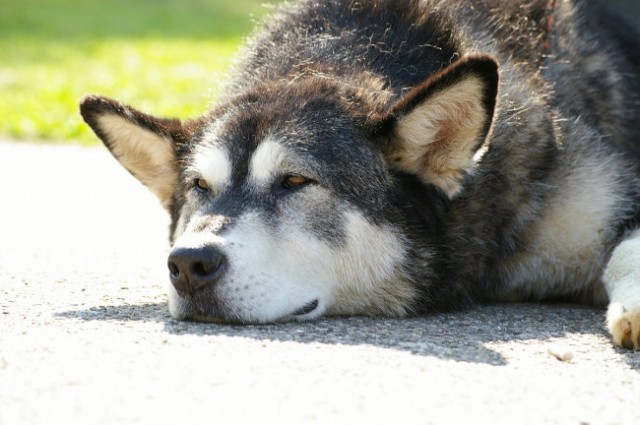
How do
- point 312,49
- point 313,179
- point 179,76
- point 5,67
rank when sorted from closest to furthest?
1. point 313,179
2. point 312,49
3. point 179,76
4. point 5,67

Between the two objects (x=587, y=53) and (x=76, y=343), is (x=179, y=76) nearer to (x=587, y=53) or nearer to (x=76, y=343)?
(x=587, y=53)

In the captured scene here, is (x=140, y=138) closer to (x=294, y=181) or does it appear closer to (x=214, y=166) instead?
(x=214, y=166)

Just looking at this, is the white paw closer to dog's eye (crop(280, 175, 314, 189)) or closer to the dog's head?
the dog's head

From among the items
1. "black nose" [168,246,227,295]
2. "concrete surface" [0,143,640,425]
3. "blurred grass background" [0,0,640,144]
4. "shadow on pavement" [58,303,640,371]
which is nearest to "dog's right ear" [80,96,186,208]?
"concrete surface" [0,143,640,425]

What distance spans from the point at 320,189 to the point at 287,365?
112cm

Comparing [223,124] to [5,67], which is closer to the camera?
[223,124]

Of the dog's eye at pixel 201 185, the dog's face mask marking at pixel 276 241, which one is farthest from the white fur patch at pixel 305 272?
the dog's eye at pixel 201 185

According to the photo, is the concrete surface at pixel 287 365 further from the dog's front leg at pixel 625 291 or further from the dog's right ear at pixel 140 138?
the dog's right ear at pixel 140 138

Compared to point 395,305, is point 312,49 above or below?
above

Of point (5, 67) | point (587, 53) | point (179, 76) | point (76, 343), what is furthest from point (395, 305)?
point (5, 67)

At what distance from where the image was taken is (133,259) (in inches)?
250

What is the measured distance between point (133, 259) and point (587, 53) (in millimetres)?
2976

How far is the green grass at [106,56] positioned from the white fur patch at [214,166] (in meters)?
1.34

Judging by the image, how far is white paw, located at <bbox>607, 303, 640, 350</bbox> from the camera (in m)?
4.22
